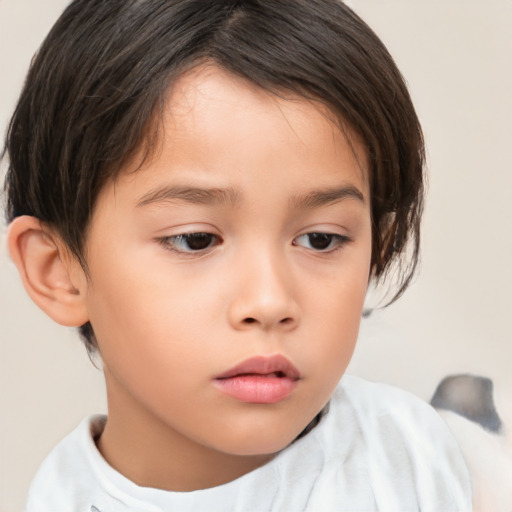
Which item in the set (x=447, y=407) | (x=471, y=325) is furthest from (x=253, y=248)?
(x=471, y=325)

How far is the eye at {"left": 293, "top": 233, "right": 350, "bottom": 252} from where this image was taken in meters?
1.09

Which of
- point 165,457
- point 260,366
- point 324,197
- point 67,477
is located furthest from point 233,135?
point 67,477

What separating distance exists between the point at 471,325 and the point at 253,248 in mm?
838

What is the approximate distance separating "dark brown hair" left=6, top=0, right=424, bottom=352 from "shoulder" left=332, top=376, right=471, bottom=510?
0.95 ft

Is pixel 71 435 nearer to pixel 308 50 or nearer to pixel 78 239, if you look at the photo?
pixel 78 239

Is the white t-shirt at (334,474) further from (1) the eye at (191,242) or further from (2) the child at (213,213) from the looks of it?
(1) the eye at (191,242)

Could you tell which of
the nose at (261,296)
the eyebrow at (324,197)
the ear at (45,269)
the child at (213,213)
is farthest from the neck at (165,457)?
the eyebrow at (324,197)

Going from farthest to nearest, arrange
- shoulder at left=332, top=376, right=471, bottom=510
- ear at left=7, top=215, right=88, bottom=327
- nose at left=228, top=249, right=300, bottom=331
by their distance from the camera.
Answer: shoulder at left=332, top=376, right=471, bottom=510 < ear at left=7, top=215, right=88, bottom=327 < nose at left=228, top=249, right=300, bottom=331

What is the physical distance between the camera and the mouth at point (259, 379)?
105 cm

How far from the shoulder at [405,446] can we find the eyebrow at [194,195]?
45 centimetres

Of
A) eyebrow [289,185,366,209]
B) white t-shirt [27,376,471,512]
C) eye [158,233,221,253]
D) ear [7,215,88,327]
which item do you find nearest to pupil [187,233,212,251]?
eye [158,233,221,253]

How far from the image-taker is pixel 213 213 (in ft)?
3.41

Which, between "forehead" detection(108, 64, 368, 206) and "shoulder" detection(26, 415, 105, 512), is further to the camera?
"shoulder" detection(26, 415, 105, 512)

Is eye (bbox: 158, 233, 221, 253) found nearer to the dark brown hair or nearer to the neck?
the dark brown hair
